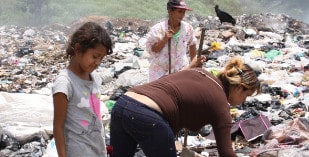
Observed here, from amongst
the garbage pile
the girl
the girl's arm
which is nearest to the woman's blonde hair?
the garbage pile

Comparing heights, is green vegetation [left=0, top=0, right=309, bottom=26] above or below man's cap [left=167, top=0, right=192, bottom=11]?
below

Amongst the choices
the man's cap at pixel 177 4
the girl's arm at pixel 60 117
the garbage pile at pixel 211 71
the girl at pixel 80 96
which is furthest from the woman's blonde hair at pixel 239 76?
the man's cap at pixel 177 4

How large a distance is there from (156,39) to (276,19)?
12.7 m

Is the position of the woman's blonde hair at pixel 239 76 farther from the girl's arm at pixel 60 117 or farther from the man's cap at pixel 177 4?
the man's cap at pixel 177 4

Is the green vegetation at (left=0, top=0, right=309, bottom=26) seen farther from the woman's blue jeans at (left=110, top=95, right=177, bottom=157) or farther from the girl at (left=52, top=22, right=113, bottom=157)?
the girl at (left=52, top=22, right=113, bottom=157)

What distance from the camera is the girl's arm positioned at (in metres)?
2.11

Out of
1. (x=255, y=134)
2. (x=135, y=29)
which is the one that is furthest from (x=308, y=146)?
(x=135, y=29)

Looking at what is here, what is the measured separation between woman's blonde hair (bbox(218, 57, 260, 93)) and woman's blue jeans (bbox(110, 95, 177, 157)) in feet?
1.33

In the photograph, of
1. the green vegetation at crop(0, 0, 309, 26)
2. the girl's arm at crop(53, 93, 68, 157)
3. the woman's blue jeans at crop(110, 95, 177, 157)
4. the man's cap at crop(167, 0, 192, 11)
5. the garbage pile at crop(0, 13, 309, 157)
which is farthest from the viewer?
the green vegetation at crop(0, 0, 309, 26)

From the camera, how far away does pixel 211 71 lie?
6578 mm

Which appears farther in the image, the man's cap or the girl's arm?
the man's cap

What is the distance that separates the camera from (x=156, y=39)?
3.93 m

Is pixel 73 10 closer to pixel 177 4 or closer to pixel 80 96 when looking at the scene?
pixel 177 4

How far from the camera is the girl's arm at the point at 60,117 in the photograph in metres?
2.11
